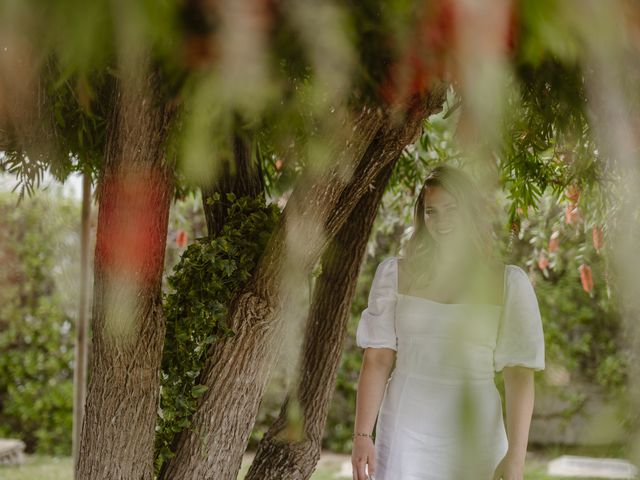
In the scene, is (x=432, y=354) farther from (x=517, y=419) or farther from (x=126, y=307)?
(x=126, y=307)

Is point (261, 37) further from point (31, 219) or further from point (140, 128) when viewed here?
point (31, 219)

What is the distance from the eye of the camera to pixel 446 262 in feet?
4.28

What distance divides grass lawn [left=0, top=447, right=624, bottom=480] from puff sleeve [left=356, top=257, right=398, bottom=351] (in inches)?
155

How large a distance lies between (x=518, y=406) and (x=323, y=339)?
3.20 feet

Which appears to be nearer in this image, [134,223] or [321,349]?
[134,223]

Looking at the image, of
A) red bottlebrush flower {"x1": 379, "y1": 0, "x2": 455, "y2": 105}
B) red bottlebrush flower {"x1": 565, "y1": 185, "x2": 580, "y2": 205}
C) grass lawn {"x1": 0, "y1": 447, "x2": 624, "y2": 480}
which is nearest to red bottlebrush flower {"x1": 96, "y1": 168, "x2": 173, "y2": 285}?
red bottlebrush flower {"x1": 379, "y1": 0, "x2": 455, "y2": 105}

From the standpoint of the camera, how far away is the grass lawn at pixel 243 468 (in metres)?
6.46

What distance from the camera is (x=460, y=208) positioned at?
7.50ft

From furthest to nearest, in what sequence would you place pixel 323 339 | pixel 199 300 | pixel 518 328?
pixel 323 339 → pixel 199 300 → pixel 518 328

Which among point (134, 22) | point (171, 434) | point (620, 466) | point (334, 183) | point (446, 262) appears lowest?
point (620, 466)

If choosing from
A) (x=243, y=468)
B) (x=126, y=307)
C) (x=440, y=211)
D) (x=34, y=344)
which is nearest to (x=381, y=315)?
(x=440, y=211)

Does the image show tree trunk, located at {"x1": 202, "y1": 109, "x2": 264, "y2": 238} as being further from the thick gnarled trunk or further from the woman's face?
the woman's face

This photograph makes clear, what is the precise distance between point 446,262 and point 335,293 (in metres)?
2.05

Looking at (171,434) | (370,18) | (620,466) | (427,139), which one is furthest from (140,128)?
(620,466)
